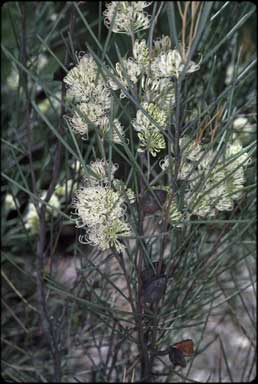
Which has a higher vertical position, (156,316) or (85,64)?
(85,64)

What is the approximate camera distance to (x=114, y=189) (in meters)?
0.43

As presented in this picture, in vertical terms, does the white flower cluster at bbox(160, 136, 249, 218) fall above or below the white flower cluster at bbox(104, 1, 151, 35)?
below

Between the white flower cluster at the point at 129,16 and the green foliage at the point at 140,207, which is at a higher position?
the white flower cluster at the point at 129,16

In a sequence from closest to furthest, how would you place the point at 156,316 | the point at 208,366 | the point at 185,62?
1. the point at 185,62
2. the point at 156,316
3. the point at 208,366

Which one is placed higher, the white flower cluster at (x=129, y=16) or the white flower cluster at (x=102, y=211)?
the white flower cluster at (x=129, y=16)

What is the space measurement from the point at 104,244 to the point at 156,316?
0.32ft

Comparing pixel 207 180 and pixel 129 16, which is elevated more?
pixel 129 16

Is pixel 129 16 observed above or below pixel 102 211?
above

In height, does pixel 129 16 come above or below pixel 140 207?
above

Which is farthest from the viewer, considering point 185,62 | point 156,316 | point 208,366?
point 208,366

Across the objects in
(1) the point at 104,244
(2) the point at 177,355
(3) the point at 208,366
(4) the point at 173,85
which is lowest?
(3) the point at 208,366

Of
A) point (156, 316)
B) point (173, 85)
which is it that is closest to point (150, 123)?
point (173, 85)

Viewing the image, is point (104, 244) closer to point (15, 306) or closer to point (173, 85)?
point (173, 85)

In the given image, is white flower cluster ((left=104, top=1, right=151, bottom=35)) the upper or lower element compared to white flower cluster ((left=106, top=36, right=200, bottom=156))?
upper
